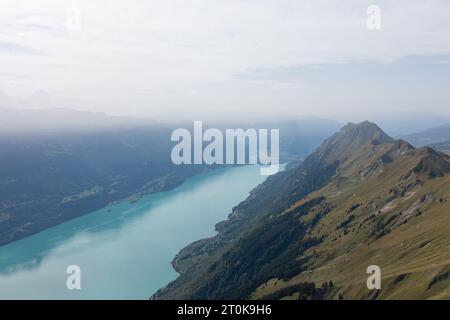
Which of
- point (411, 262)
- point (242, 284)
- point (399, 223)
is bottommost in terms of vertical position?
point (242, 284)

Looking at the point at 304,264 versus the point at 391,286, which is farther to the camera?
the point at 304,264

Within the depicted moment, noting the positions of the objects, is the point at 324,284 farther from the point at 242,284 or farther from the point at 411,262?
the point at 242,284

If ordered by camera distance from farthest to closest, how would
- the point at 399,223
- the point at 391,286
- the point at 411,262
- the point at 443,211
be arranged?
1. the point at 399,223
2. the point at 443,211
3. the point at 411,262
4. the point at 391,286
